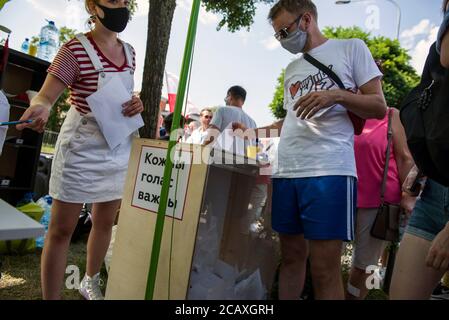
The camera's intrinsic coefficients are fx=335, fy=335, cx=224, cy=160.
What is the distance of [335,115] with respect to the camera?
4.57ft

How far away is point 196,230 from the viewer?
3.90ft

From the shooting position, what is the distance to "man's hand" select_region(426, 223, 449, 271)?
0.89 metres

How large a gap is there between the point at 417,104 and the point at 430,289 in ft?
2.09

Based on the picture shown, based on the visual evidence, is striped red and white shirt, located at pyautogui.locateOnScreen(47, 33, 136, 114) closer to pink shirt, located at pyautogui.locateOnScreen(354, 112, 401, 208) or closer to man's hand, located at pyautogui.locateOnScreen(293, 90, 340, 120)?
man's hand, located at pyautogui.locateOnScreen(293, 90, 340, 120)

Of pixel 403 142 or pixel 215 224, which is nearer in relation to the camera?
pixel 215 224

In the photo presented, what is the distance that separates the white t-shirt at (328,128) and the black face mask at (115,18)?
0.90 meters

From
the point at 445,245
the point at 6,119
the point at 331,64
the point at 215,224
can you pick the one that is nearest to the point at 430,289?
the point at 445,245

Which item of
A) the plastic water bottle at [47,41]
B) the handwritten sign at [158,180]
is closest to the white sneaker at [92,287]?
the handwritten sign at [158,180]

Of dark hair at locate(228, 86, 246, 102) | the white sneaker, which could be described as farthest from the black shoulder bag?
dark hair at locate(228, 86, 246, 102)

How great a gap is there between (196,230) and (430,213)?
813 millimetres

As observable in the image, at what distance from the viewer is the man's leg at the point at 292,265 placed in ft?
4.93
